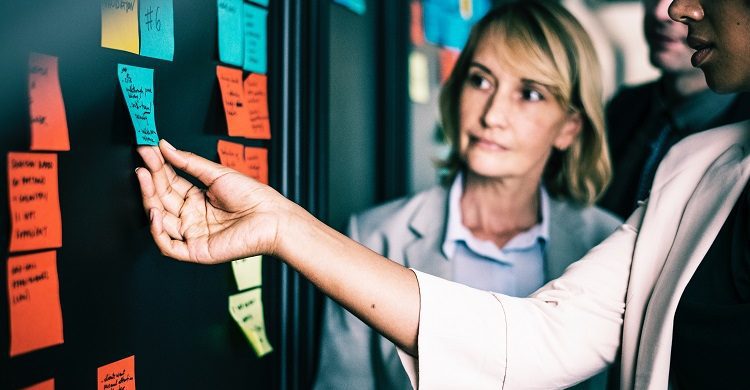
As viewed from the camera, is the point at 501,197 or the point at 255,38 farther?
the point at 501,197

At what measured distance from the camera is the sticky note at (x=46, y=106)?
0.93 meters

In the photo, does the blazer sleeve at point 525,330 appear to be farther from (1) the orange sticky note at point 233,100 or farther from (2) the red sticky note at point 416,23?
(2) the red sticky note at point 416,23

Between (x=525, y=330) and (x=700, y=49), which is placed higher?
(x=700, y=49)

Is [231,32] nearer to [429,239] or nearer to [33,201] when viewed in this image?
[33,201]

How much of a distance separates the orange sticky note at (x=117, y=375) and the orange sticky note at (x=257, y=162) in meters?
0.44

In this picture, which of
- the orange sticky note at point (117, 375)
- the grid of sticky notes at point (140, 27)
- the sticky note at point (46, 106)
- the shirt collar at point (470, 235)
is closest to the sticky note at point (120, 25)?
the grid of sticky notes at point (140, 27)

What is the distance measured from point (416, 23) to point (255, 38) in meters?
1.01

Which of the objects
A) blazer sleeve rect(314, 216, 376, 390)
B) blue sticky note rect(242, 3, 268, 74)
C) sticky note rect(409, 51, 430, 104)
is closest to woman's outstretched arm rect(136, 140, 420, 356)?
blue sticky note rect(242, 3, 268, 74)

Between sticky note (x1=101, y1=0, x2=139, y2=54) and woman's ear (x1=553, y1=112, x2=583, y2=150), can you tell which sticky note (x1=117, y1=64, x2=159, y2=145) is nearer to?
sticky note (x1=101, y1=0, x2=139, y2=54)

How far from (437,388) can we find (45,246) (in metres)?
0.65

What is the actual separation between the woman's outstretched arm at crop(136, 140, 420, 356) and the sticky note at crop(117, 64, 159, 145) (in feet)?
0.09

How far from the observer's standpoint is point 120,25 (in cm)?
106

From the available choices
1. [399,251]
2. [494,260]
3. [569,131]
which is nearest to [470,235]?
[494,260]

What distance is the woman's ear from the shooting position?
2010mm
